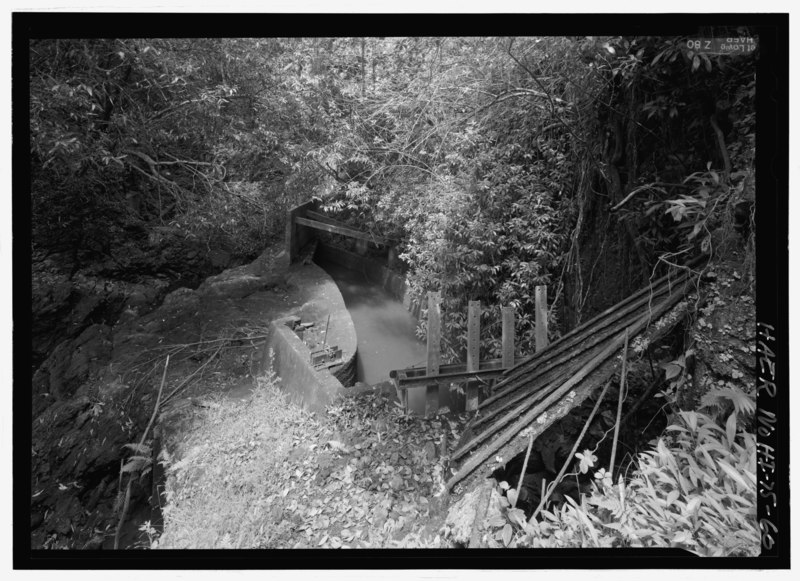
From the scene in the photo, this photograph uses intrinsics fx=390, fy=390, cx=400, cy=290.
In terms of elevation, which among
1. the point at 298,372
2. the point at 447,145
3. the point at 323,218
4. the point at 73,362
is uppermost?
the point at 447,145

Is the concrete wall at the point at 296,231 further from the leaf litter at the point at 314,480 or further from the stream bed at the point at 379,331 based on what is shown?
the leaf litter at the point at 314,480

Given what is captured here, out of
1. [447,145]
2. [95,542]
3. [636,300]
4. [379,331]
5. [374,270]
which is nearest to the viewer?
[636,300]

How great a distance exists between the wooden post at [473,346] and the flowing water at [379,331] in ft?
3.38

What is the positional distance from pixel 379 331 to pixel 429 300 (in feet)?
14.1

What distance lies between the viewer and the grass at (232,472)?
10.3ft

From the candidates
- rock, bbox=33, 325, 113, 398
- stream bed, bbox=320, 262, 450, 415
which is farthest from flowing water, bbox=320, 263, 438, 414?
rock, bbox=33, 325, 113, 398

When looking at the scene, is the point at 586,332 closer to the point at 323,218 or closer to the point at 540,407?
the point at 540,407

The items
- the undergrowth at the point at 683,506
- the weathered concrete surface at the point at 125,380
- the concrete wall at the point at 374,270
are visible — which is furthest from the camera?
the concrete wall at the point at 374,270

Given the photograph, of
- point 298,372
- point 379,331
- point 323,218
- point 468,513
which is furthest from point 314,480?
point 323,218

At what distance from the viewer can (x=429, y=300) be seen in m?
3.80

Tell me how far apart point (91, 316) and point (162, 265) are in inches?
65.2

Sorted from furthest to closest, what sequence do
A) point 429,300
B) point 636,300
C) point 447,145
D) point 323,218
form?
point 323,218, point 447,145, point 429,300, point 636,300

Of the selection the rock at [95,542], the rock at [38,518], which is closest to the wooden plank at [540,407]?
the rock at [95,542]

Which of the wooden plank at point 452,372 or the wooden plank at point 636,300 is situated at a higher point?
the wooden plank at point 636,300
